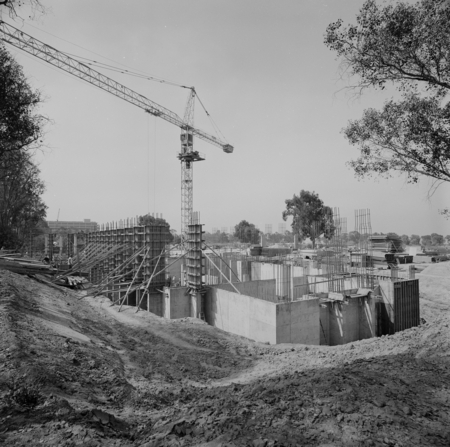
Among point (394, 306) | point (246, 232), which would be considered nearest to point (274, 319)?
point (394, 306)

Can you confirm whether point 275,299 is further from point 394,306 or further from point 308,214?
point 308,214

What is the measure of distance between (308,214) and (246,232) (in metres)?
24.6

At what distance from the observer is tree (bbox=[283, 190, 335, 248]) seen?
4478 cm

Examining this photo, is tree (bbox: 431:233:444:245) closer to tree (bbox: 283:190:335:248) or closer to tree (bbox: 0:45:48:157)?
tree (bbox: 283:190:335:248)

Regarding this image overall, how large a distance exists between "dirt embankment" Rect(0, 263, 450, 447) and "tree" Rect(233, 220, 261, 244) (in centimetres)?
6014

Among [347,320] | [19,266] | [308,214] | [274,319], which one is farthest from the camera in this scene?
[308,214]

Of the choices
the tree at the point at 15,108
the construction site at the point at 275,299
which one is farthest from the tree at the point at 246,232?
the tree at the point at 15,108

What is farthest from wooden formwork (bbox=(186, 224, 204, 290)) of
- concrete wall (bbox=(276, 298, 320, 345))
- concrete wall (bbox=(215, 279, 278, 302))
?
concrete wall (bbox=(276, 298, 320, 345))

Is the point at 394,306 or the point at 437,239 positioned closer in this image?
the point at 394,306

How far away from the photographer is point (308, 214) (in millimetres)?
44875

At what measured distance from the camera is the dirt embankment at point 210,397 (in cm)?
288

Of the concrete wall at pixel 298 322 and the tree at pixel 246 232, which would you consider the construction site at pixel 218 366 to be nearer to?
the concrete wall at pixel 298 322

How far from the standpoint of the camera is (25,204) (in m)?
22.6

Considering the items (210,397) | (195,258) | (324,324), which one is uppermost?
(195,258)
